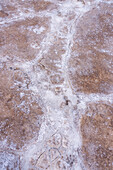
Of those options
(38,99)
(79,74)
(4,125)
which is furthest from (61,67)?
(4,125)

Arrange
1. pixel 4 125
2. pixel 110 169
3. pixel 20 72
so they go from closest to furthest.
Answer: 1. pixel 110 169
2. pixel 4 125
3. pixel 20 72

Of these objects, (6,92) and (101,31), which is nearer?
(6,92)

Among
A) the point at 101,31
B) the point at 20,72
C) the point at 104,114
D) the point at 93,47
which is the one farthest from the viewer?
the point at 101,31

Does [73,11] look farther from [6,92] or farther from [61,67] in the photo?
[6,92]

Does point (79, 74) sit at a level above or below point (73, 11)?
below

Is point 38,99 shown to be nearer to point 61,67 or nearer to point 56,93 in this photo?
point 56,93

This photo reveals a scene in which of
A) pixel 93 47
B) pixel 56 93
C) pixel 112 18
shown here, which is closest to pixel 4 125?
pixel 56 93

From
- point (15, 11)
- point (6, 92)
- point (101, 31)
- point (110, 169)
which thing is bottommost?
point (110, 169)
